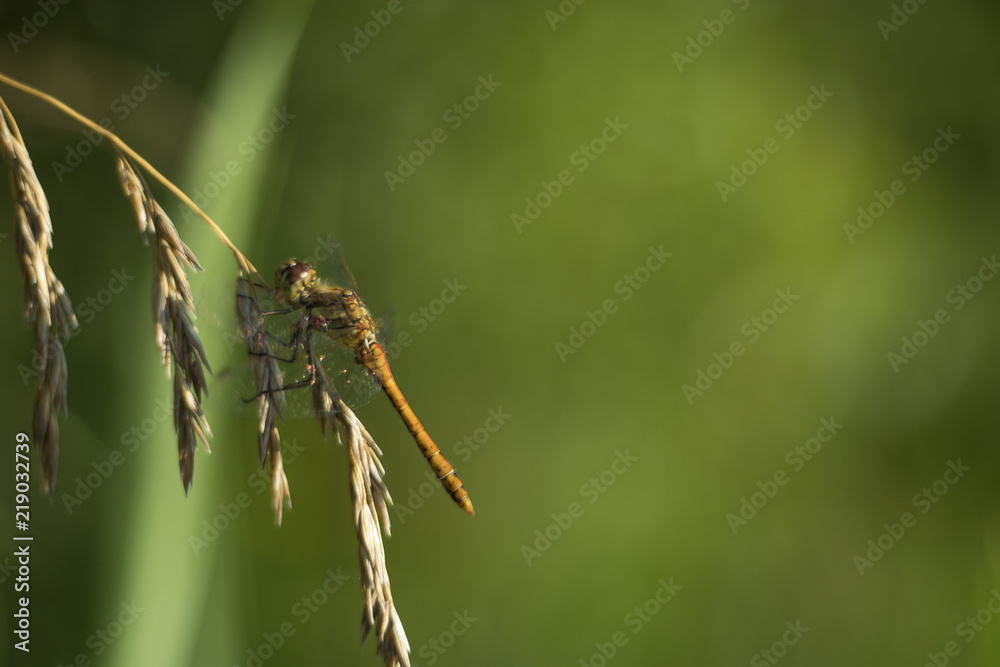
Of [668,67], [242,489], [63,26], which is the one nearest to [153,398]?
[242,489]

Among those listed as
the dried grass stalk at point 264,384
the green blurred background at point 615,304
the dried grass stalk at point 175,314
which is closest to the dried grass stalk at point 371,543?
the dried grass stalk at point 264,384

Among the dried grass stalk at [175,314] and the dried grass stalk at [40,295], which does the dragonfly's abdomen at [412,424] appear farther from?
the dried grass stalk at [40,295]

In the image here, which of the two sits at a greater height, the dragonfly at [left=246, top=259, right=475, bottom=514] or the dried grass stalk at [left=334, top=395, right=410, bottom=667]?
the dragonfly at [left=246, top=259, right=475, bottom=514]

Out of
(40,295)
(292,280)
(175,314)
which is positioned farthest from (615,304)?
(40,295)

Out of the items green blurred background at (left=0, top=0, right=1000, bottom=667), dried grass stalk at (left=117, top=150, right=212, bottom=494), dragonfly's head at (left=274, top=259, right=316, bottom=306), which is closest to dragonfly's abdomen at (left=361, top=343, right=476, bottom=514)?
dragonfly's head at (left=274, top=259, right=316, bottom=306)

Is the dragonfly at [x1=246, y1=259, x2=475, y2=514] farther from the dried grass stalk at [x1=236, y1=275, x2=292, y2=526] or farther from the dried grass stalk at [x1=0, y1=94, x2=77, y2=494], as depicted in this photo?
the dried grass stalk at [x1=0, y1=94, x2=77, y2=494]

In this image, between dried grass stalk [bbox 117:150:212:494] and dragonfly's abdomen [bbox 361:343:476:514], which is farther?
dragonfly's abdomen [bbox 361:343:476:514]

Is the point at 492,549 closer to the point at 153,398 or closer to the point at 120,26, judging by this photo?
the point at 153,398
